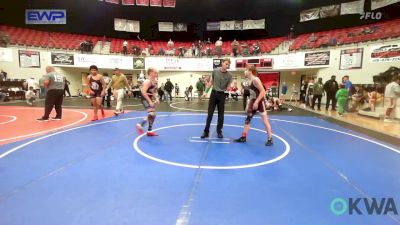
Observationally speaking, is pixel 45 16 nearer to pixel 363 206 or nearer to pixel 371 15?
pixel 363 206

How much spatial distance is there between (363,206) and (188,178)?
7.34 feet

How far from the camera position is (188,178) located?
3.68 m

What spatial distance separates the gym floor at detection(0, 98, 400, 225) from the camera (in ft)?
8.86

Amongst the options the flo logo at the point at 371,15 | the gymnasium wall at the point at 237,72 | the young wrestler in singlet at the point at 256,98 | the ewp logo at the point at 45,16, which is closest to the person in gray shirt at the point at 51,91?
the young wrestler in singlet at the point at 256,98

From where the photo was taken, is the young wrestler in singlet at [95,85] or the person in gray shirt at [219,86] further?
the young wrestler in singlet at [95,85]

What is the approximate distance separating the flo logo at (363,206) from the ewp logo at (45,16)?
29091mm

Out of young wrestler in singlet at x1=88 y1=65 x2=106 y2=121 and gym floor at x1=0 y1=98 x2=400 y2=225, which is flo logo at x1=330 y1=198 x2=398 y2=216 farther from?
young wrestler in singlet at x1=88 y1=65 x2=106 y2=121

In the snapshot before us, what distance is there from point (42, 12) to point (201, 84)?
720 inches

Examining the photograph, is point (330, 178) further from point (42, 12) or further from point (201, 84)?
point (42, 12)

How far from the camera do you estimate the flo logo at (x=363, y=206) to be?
2797 millimetres

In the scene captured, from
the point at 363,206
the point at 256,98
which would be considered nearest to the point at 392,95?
the point at 256,98

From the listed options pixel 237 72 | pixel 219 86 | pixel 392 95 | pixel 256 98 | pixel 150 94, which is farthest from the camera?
pixel 237 72

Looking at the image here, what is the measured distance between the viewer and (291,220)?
262 centimetres

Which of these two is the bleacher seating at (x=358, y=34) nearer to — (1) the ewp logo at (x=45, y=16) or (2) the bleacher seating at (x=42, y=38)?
(2) the bleacher seating at (x=42, y=38)
